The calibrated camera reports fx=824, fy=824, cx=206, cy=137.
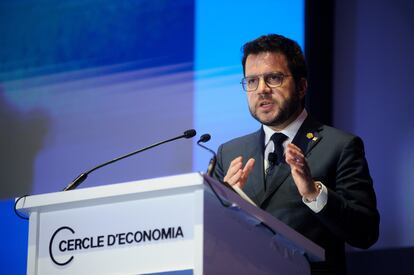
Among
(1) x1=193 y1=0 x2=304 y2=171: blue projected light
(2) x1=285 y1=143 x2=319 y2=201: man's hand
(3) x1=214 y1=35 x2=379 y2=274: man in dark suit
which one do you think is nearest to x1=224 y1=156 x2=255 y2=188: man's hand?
(3) x1=214 y1=35 x2=379 y2=274: man in dark suit

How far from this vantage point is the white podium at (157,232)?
7.93ft

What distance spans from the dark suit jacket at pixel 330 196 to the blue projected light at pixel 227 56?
77 centimetres

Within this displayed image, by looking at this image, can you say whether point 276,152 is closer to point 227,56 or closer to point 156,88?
point 227,56

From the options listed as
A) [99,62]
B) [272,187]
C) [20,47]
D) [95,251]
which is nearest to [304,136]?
[272,187]

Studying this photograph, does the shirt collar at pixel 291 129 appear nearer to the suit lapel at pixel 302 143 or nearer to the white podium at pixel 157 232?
the suit lapel at pixel 302 143

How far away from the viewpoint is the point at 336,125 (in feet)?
14.6

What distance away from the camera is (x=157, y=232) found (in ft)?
8.22

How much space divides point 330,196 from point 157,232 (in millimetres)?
768

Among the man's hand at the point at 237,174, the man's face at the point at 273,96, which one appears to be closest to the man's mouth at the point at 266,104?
the man's face at the point at 273,96

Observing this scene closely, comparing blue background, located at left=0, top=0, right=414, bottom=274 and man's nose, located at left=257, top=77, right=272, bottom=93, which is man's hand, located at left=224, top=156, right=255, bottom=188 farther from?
blue background, located at left=0, top=0, right=414, bottom=274

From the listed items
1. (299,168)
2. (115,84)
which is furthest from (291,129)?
(115,84)

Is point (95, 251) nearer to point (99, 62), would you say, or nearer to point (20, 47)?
point (99, 62)

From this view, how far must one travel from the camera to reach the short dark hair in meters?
3.58

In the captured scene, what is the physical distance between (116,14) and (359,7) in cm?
140
